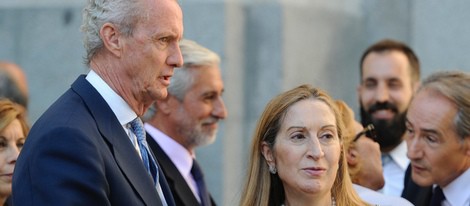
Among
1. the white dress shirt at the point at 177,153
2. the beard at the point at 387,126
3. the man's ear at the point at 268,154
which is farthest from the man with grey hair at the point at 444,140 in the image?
the beard at the point at 387,126

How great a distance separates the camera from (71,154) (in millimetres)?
3355

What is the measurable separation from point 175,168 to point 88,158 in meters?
1.89

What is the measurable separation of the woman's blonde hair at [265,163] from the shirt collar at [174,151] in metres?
1.24

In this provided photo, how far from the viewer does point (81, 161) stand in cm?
336

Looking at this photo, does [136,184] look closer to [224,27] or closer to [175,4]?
[175,4]

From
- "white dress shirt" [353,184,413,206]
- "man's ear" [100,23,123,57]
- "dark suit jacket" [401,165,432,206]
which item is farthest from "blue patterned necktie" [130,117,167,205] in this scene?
"dark suit jacket" [401,165,432,206]

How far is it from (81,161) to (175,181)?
1.81 m

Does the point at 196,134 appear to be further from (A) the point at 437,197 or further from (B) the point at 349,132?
(A) the point at 437,197

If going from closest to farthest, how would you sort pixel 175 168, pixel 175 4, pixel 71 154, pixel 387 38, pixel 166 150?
pixel 71 154 < pixel 175 4 < pixel 175 168 < pixel 166 150 < pixel 387 38

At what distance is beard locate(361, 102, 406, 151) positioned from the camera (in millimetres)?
Answer: 6453

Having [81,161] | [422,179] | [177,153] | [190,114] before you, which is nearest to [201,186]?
[177,153]

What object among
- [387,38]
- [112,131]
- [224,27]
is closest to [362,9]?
[387,38]

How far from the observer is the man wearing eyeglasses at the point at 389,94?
6.42 meters

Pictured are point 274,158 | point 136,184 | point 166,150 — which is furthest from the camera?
point 166,150
